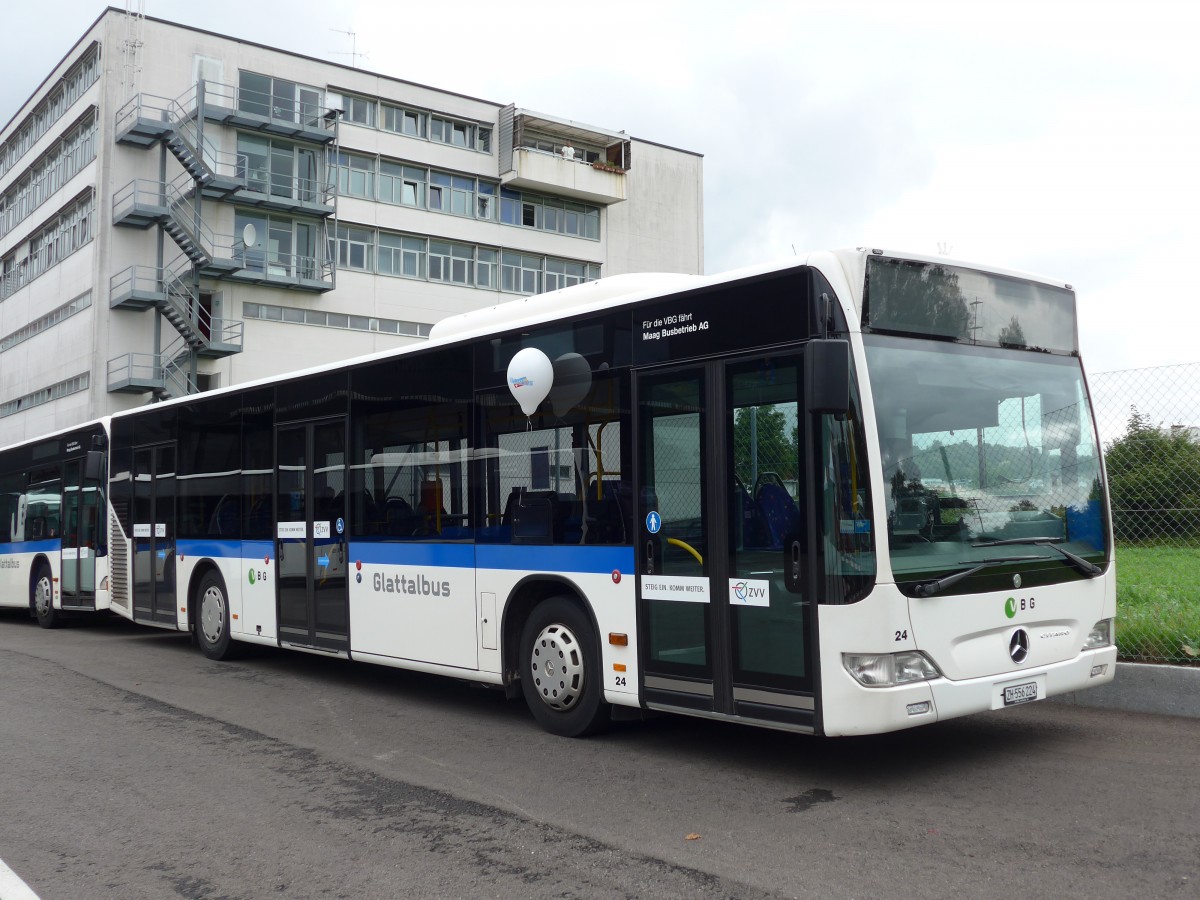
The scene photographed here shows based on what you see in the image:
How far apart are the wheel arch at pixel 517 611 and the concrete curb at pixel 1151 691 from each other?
388cm

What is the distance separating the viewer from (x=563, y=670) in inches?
325

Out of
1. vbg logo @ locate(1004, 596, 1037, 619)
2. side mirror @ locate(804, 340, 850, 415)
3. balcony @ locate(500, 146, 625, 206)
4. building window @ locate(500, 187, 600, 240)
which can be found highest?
balcony @ locate(500, 146, 625, 206)

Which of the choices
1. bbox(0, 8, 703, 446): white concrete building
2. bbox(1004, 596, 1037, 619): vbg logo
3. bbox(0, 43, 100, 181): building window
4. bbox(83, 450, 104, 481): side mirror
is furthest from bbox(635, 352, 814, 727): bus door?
bbox(0, 43, 100, 181): building window

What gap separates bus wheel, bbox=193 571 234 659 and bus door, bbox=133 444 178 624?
29.8 inches

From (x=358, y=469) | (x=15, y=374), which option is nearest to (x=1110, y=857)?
(x=358, y=469)

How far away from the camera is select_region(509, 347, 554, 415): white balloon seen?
8414mm

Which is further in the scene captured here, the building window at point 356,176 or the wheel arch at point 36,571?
the building window at point 356,176

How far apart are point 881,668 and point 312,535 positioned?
259 inches

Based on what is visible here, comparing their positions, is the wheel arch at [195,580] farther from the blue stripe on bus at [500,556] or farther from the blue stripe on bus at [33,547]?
the blue stripe on bus at [33,547]

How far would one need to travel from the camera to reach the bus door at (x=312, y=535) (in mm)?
10844

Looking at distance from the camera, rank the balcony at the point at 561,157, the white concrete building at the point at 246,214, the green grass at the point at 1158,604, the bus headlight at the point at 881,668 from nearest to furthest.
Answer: the bus headlight at the point at 881,668 → the green grass at the point at 1158,604 → the white concrete building at the point at 246,214 → the balcony at the point at 561,157

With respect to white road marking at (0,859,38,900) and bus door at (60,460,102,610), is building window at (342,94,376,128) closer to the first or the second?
bus door at (60,460,102,610)

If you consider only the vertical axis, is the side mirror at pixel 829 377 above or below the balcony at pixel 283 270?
below

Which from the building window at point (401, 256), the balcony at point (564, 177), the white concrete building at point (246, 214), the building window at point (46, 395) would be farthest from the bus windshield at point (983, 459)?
the balcony at point (564, 177)
